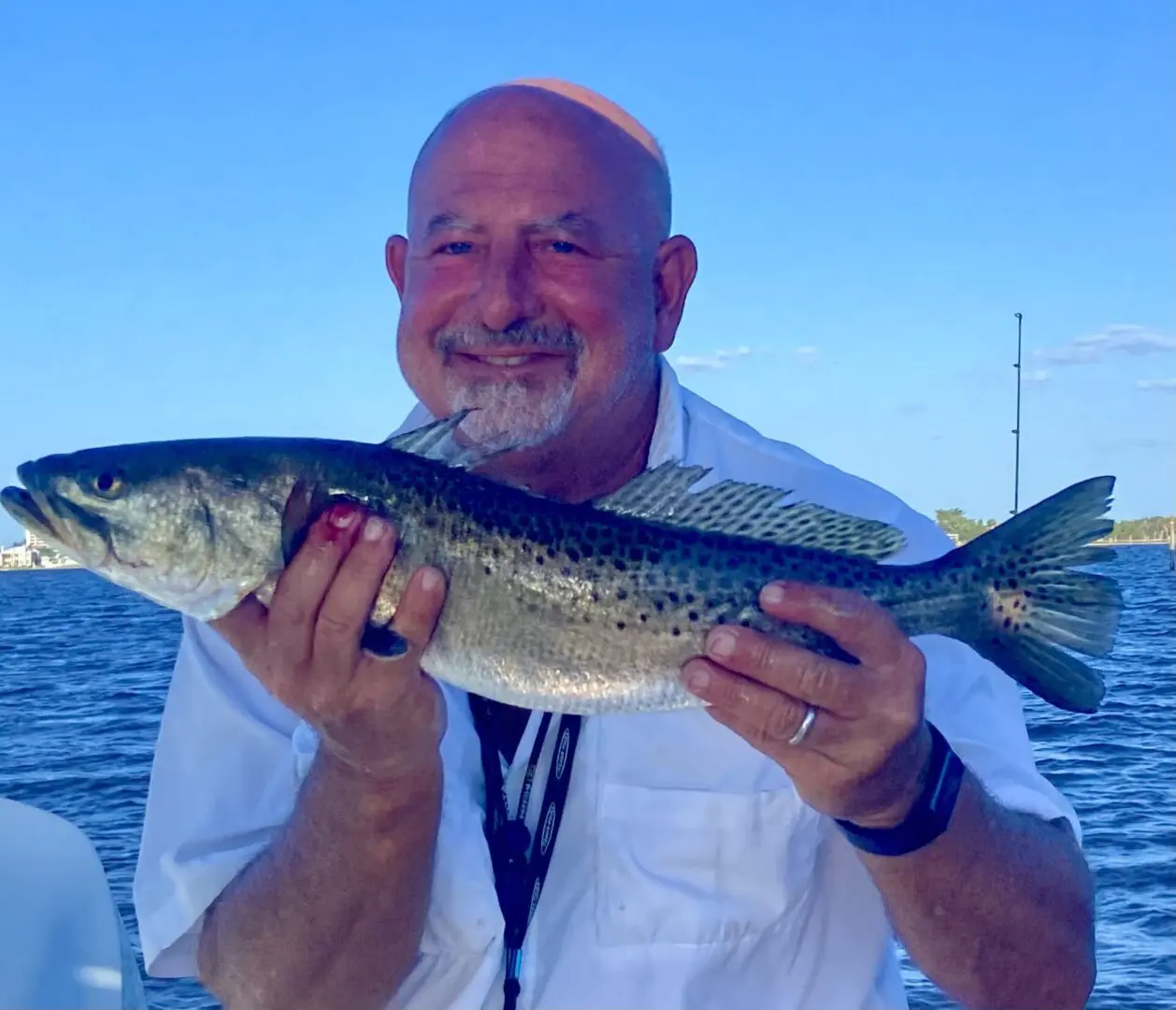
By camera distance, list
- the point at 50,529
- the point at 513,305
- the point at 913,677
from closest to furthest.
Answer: the point at 913,677
the point at 50,529
the point at 513,305

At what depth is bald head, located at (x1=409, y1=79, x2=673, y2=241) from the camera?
13.9 feet

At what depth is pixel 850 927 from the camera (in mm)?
3752

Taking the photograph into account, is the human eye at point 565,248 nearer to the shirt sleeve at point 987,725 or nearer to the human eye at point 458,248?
the human eye at point 458,248

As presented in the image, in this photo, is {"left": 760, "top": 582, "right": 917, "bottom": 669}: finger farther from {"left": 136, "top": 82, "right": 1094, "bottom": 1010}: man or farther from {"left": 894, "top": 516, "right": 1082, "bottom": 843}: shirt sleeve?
{"left": 894, "top": 516, "right": 1082, "bottom": 843}: shirt sleeve

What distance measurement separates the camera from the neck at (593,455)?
4176 millimetres

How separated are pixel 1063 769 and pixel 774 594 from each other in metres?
14.5

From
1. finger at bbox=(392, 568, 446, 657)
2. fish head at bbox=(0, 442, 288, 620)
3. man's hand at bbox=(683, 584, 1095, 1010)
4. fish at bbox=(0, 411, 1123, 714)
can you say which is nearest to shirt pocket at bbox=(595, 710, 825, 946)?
man's hand at bbox=(683, 584, 1095, 1010)

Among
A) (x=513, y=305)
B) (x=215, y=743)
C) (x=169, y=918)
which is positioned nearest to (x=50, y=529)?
(x=215, y=743)

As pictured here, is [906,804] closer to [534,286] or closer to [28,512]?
[534,286]

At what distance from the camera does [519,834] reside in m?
3.64

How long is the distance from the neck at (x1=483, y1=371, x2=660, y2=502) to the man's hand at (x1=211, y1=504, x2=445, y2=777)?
1017 mm

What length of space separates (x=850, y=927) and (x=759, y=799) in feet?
1.65

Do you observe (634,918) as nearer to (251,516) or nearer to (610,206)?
(251,516)

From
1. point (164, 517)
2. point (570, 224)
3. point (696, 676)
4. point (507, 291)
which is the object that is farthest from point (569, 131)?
point (696, 676)
